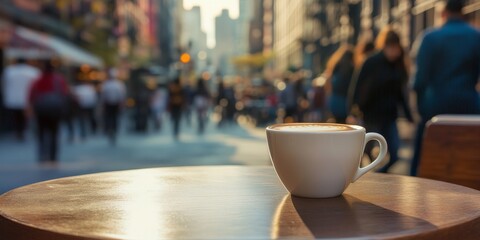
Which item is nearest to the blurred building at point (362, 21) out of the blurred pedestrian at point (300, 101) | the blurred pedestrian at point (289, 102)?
the blurred pedestrian at point (300, 101)

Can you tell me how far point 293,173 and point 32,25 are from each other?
25055mm

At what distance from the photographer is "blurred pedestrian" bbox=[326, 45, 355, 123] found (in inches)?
303

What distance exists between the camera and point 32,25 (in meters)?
24.8

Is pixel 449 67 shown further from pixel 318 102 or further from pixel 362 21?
pixel 362 21

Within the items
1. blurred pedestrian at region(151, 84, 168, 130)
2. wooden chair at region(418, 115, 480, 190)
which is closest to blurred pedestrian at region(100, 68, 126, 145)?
blurred pedestrian at region(151, 84, 168, 130)

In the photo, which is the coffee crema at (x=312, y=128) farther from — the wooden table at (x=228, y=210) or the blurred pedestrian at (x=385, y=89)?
the blurred pedestrian at (x=385, y=89)

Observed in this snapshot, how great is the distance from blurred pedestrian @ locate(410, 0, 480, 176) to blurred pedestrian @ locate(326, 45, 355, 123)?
105 inches

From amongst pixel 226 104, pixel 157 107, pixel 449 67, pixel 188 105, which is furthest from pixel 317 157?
pixel 188 105

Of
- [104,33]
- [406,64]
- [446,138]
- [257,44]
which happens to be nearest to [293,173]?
[446,138]

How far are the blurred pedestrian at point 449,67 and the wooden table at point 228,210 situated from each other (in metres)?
3.36

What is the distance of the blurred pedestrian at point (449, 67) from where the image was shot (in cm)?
491

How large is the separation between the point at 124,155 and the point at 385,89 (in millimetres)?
6488

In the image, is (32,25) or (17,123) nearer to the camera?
(17,123)

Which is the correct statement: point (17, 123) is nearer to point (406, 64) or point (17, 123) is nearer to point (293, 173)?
point (406, 64)
